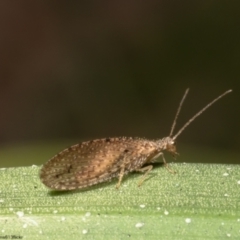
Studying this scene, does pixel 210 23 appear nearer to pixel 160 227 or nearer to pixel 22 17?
pixel 22 17

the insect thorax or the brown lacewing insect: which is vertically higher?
the brown lacewing insect

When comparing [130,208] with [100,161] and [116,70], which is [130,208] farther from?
[116,70]

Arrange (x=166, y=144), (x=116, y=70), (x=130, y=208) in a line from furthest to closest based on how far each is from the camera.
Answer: (x=116, y=70), (x=166, y=144), (x=130, y=208)

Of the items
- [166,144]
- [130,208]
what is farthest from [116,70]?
[130,208]

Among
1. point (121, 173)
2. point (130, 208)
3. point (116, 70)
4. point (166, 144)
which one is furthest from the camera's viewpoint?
point (116, 70)

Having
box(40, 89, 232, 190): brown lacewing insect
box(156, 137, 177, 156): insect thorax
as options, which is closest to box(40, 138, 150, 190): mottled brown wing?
box(40, 89, 232, 190): brown lacewing insect

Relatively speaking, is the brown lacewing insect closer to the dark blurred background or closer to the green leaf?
the green leaf

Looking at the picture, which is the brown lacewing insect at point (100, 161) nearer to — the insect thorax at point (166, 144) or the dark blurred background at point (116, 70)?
the insect thorax at point (166, 144)
